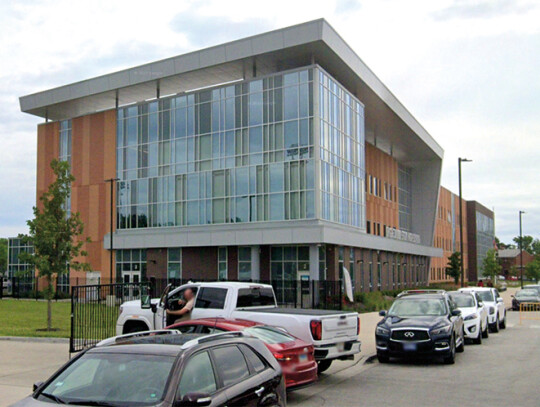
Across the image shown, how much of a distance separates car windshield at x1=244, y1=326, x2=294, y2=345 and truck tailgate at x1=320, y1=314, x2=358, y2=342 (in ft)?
5.73

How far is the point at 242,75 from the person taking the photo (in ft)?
153

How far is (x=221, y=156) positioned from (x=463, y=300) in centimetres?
2801

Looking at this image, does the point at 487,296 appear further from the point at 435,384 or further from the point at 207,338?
the point at 207,338

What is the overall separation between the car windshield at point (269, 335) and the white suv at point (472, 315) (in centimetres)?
1097

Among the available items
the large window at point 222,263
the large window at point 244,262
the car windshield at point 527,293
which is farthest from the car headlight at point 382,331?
the large window at point 222,263

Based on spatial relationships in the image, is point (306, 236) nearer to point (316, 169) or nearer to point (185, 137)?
point (316, 169)

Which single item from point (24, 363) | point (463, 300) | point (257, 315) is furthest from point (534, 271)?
point (24, 363)

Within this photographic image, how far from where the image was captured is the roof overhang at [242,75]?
4175 cm

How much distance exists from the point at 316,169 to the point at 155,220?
14697 mm

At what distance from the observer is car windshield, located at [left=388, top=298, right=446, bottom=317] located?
1669cm

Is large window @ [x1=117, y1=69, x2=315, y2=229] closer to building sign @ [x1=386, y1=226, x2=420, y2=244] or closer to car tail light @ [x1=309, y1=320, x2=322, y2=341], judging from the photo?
building sign @ [x1=386, y1=226, x2=420, y2=244]

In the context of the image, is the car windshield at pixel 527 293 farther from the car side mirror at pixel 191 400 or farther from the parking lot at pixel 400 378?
the car side mirror at pixel 191 400

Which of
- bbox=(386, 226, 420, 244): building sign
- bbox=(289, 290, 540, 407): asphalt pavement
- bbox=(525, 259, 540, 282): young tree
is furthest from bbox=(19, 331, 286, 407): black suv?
bbox=(525, 259, 540, 282): young tree

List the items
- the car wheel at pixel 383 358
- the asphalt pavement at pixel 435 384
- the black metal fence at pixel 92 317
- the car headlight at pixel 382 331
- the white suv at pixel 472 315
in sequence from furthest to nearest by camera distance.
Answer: the white suv at pixel 472 315 → the black metal fence at pixel 92 317 → the car wheel at pixel 383 358 → the car headlight at pixel 382 331 → the asphalt pavement at pixel 435 384
